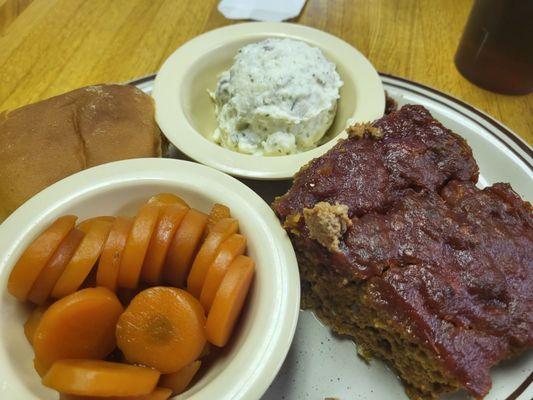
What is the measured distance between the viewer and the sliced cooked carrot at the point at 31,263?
1292 millimetres

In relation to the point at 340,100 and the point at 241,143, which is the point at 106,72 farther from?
the point at 340,100

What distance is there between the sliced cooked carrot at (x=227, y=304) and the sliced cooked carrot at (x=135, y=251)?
0.25 m

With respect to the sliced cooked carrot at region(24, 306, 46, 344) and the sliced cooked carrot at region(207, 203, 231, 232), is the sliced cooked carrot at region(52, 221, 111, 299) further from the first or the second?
the sliced cooked carrot at region(207, 203, 231, 232)

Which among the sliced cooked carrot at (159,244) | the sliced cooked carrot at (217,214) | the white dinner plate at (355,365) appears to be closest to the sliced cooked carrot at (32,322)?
the sliced cooked carrot at (159,244)

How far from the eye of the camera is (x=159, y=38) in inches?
110

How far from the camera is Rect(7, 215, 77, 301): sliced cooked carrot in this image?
4.24 feet

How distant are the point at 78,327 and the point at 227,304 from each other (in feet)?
1.32

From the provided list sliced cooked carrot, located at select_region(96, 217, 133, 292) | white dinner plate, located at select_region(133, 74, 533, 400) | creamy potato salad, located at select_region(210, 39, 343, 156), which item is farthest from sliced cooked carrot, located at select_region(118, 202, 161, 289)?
creamy potato salad, located at select_region(210, 39, 343, 156)

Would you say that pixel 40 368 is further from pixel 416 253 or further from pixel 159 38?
pixel 159 38

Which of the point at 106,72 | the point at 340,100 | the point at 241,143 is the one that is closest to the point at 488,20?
the point at 340,100

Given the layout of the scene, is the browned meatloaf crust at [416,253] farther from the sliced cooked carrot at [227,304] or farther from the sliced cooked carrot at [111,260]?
the sliced cooked carrot at [111,260]

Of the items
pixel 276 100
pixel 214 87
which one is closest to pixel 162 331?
pixel 276 100

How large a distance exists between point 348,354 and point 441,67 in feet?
5.98

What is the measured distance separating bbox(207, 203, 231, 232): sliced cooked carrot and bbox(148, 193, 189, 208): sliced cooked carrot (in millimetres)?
111
